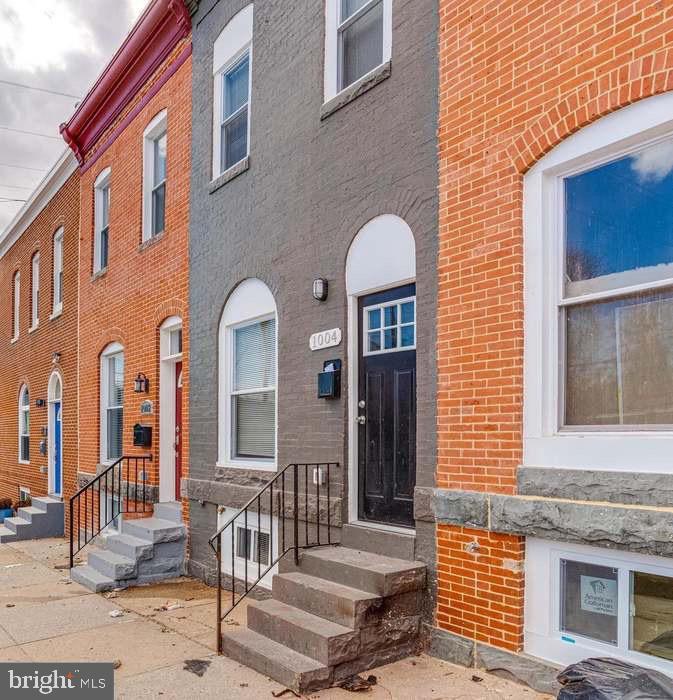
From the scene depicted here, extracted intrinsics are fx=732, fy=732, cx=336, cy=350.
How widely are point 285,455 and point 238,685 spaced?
2.65m

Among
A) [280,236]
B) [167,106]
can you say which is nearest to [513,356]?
[280,236]

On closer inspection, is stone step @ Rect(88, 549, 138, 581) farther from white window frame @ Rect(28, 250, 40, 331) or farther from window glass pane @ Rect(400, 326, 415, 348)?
white window frame @ Rect(28, 250, 40, 331)

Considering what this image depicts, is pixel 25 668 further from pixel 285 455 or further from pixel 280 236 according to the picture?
pixel 280 236

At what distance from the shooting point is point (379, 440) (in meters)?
6.34

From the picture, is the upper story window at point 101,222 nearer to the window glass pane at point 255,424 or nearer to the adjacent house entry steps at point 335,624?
the window glass pane at point 255,424

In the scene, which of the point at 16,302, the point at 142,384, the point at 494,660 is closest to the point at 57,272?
the point at 16,302

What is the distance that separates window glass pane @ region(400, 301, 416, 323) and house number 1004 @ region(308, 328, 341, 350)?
2.39 feet

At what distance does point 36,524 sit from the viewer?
1322 cm

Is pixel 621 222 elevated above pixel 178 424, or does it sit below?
above

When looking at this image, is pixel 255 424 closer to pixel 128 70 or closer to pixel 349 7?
pixel 349 7

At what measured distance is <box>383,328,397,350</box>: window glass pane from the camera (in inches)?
247

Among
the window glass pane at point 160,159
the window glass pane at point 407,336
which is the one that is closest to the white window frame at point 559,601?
the window glass pane at point 407,336

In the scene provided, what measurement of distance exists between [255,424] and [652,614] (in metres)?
4.97

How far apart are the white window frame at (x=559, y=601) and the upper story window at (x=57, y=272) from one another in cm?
1270
